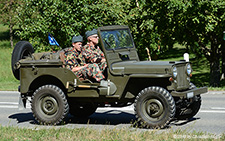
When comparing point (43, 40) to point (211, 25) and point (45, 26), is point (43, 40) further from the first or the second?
point (211, 25)

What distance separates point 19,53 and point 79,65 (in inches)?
59.3

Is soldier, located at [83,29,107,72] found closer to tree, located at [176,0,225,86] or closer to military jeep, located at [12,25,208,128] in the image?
military jeep, located at [12,25,208,128]

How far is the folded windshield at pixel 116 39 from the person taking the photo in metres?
9.16

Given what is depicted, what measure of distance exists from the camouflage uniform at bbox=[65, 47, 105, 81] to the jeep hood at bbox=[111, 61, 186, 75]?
1.08ft

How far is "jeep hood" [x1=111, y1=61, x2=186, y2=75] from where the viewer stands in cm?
826

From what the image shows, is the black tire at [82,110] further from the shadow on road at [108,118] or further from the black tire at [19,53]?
the black tire at [19,53]

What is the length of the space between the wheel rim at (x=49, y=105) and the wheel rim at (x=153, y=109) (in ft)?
6.49

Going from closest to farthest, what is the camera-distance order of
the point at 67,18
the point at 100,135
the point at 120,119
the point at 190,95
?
the point at 100,135 → the point at 190,95 → the point at 120,119 → the point at 67,18

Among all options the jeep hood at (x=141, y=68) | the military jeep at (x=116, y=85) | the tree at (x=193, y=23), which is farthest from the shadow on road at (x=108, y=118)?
the tree at (x=193, y=23)

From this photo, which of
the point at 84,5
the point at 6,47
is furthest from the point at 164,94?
the point at 6,47

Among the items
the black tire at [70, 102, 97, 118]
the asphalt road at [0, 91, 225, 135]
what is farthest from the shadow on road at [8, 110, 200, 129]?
the black tire at [70, 102, 97, 118]

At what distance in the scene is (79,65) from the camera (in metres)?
9.34

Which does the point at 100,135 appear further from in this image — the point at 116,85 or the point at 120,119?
the point at 120,119

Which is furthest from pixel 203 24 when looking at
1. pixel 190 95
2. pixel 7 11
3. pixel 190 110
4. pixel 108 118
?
pixel 7 11
